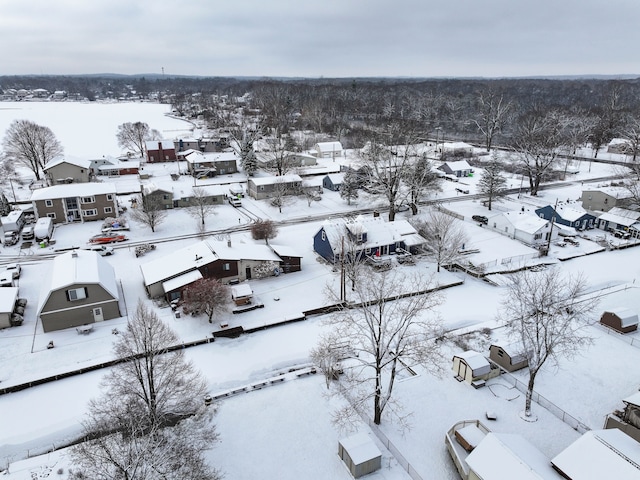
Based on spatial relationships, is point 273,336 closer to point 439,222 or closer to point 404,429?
point 404,429

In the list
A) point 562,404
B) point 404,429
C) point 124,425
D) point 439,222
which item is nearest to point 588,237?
point 439,222

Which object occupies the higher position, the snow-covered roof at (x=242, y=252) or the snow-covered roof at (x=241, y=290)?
the snow-covered roof at (x=242, y=252)

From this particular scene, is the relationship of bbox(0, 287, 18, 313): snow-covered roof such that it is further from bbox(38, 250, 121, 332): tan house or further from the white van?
the white van

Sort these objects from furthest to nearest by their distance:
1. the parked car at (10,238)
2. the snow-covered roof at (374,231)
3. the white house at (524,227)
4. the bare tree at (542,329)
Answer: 1. the white house at (524,227)
2. the parked car at (10,238)
3. the snow-covered roof at (374,231)
4. the bare tree at (542,329)

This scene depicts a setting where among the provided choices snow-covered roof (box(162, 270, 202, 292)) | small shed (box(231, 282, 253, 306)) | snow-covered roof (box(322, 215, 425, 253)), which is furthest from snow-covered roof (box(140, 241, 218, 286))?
snow-covered roof (box(322, 215, 425, 253))

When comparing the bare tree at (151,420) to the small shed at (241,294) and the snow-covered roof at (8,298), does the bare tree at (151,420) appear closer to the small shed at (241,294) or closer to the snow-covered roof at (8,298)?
the small shed at (241,294)

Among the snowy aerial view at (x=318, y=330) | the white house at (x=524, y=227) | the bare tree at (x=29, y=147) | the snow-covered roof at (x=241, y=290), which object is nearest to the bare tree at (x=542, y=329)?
the snowy aerial view at (x=318, y=330)

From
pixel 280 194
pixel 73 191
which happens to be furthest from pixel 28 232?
pixel 280 194
